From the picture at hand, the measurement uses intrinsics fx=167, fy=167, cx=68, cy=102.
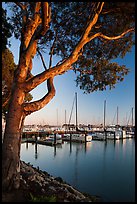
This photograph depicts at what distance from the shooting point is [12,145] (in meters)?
4.76

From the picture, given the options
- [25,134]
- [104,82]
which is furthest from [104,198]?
[25,134]

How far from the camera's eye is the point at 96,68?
30.0ft

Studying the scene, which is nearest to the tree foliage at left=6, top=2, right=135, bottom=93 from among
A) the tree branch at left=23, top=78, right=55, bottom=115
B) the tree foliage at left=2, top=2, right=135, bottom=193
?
the tree foliage at left=2, top=2, right=135, bottom=193

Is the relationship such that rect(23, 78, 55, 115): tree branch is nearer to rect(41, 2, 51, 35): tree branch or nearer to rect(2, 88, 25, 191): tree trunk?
rect(2, 88, 25, 191): tree trunk

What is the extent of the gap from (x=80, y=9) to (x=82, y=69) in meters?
2.92

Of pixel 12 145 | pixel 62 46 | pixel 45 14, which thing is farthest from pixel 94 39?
pixel 12 145

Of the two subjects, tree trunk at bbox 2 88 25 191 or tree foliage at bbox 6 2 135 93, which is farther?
tree foliage at bbox 6 2 135 93

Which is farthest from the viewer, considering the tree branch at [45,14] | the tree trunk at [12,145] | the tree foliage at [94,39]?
the tree foliage at [94,39]

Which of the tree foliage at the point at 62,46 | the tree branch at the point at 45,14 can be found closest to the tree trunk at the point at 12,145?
the tree foliage at the point at 62,46

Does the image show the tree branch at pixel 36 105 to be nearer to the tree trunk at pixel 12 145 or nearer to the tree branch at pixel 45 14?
the tree trunk at pixel 12 145

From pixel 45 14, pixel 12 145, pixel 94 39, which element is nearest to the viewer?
pixel 12 145

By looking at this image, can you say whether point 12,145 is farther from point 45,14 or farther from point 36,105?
point 45,14

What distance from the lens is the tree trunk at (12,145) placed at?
4.60 m

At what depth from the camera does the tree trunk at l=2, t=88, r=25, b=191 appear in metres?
4.60
